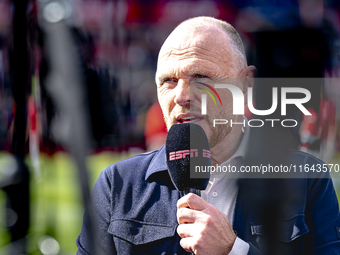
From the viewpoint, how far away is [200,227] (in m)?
0.78

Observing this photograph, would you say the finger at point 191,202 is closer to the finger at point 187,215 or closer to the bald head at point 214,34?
the finger at point 187,215

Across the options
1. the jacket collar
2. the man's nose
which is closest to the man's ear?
the man's nose

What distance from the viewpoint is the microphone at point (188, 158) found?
77cm

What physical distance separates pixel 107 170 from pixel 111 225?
0.22m

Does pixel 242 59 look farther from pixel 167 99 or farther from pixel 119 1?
pixel 119 1

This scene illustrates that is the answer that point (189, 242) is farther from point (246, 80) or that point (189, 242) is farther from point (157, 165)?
point (246, 80)

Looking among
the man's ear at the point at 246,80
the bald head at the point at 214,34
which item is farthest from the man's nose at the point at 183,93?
the man's ear at the point at 246,80

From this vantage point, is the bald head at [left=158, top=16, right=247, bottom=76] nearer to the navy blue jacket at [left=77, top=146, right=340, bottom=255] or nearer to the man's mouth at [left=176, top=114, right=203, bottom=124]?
the man's mouth at [left=176, top=114, right=203, bottom=124]

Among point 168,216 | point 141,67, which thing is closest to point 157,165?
point 168,216

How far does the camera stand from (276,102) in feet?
3.93

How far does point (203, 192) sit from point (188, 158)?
42 cm

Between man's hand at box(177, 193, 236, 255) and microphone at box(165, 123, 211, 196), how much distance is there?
0.04 meters

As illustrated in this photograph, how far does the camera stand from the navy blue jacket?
1077 mm

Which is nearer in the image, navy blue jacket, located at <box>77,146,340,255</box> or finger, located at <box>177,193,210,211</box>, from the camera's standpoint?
finger, located at <box>177,193,210,211</box>
